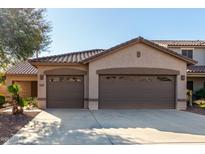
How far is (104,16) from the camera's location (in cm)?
1769

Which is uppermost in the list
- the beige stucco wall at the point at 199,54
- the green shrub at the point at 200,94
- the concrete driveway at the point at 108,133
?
the beige stucco wall at the point at 199,54

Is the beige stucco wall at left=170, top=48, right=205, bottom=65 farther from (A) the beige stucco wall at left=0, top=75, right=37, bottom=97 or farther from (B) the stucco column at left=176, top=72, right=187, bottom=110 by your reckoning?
(A) the beige stucco wall at left=0, top=75, right=37, bottom=97

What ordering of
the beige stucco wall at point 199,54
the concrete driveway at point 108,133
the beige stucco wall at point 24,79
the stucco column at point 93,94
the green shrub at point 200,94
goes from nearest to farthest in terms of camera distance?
the concrete driveway at point 108,133 < the stucco column at point 93,94 < the green shrub at point 200,94 < the beige stucco wall at point 199,54 < the beige stucco wall at point 24,79

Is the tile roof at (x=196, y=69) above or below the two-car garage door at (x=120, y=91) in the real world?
above

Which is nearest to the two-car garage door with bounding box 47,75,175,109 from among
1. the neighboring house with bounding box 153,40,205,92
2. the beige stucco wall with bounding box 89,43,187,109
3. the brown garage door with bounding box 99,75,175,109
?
the brown garage door with bounding box 99,75,175,109

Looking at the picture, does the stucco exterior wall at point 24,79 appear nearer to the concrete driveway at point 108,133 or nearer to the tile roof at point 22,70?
the tile roof at point 22,70

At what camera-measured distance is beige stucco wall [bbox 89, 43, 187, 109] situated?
62.2 feet

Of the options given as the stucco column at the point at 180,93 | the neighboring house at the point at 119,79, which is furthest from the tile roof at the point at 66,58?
the stucco column at the point at 180,93

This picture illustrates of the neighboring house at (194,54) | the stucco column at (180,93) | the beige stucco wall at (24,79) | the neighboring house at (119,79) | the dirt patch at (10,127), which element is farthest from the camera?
the beige stucco wall at (24,79)

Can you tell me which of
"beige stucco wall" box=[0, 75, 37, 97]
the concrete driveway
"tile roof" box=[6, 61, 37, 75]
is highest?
"tile roof" box=[6, 61, 37, 75]

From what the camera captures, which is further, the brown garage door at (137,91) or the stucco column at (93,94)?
the brown garage door at (137,91)

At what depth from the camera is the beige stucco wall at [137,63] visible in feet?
62.2
